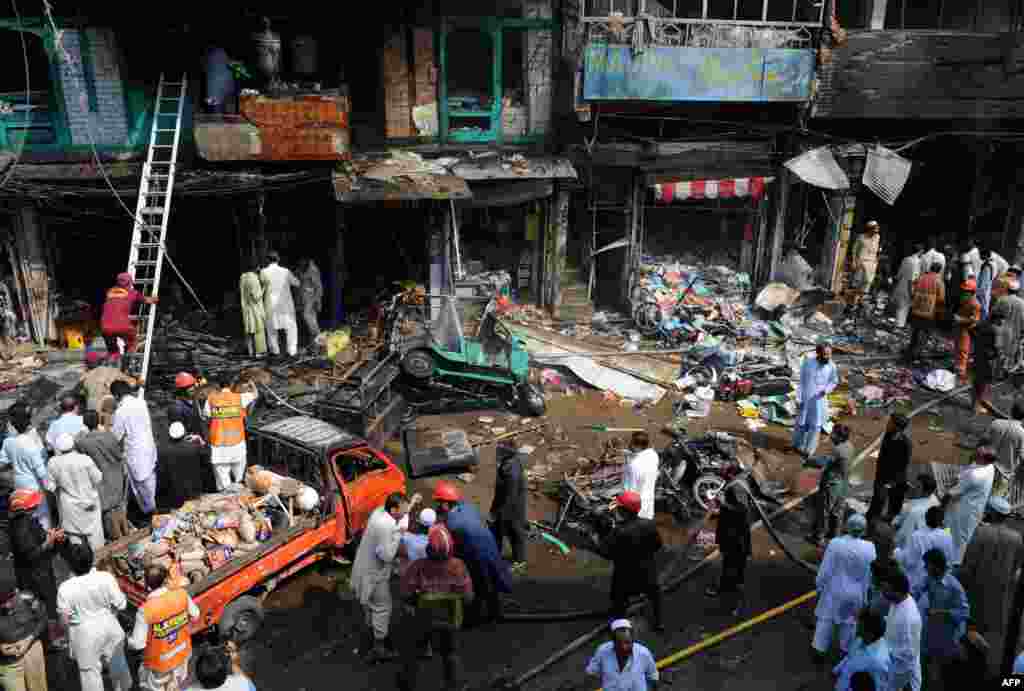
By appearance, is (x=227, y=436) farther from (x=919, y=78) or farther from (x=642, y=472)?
(x=919, y=78)

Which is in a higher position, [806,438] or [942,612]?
[942,612]

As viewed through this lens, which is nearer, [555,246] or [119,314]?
[119,314]

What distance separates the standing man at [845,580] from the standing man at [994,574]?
49.6 inches

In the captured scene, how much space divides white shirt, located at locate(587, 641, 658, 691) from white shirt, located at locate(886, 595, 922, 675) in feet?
6.62

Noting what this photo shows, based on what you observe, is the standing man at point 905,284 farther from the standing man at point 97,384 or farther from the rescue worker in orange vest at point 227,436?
→ the standing man at point 97,384

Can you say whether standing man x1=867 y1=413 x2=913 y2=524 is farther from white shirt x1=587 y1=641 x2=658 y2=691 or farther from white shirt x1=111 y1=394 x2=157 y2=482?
white shirt x1=111 y1=394 x2=157 y2=482

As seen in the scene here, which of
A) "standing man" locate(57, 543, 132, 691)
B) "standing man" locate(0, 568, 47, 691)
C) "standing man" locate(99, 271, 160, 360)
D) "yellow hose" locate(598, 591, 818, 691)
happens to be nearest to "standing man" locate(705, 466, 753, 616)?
"yellow hose" locate(598, 591, 818, 691)

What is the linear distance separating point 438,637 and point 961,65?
16.3 metres

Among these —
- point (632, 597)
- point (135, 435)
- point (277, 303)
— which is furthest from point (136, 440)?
point (632, 597)

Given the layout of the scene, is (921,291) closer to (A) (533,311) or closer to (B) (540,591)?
(A) (533,311)

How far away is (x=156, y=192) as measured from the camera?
14.8 m

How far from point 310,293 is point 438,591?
9.76 metres

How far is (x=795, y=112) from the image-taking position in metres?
17.7

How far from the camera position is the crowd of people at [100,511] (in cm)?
647
